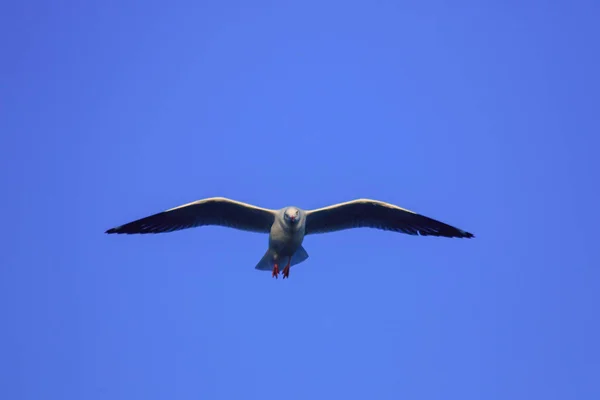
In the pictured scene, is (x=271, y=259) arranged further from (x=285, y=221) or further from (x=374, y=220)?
(x=374, y=220)

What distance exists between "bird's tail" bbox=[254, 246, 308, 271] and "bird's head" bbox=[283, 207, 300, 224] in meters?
0.81

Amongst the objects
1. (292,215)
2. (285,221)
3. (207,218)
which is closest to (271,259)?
(285,221)

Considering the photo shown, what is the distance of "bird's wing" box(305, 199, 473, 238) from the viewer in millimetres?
16516

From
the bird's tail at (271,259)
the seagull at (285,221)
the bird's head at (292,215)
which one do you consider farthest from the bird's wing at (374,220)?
the bird's tail at (271,259)

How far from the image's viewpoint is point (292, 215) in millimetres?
15609

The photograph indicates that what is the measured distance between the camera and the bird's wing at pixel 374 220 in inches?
650

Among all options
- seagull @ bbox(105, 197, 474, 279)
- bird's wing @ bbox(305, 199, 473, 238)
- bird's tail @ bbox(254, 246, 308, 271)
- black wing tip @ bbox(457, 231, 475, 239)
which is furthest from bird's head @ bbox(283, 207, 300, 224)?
black wing tip @ bbox(457, 231, 475, 239)

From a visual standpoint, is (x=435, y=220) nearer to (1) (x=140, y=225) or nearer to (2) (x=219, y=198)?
(2) (x=219, y=198)

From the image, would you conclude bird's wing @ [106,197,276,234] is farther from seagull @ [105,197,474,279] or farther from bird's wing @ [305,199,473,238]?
bird's wing @ [305,199,473,238]

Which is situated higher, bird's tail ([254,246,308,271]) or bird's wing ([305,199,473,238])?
bird's wing ([305,199,473,238])

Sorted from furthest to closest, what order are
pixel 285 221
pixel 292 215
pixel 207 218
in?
pixel 207 218
pixel 285 221
pixel 292 215

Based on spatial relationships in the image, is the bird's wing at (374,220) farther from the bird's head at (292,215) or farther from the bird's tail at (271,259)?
the bird's tail at (271,259)

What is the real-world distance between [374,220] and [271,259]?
91.7 inches

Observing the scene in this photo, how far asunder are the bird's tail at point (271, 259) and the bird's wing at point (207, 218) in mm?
806
